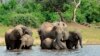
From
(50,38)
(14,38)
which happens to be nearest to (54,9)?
(14,38)

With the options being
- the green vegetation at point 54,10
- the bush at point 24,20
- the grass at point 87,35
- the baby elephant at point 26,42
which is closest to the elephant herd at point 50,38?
the baby elephant at point 26,42

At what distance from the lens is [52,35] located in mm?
35375

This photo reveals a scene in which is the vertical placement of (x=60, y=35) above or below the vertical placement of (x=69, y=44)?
above

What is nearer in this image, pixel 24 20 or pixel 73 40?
pixel 73 40

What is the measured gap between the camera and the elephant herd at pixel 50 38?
1359 inches

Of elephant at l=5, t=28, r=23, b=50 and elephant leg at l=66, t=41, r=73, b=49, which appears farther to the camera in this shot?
elephant at l=5, t=28, r=23, b=50

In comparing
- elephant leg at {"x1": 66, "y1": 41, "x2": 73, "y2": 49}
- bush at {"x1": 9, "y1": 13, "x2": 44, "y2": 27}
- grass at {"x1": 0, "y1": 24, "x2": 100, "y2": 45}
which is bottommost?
grass at {"x1": 0, "y1": 24, "x2": 100, "y2": 45}

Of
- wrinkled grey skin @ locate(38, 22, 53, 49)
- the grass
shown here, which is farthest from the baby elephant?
the grass

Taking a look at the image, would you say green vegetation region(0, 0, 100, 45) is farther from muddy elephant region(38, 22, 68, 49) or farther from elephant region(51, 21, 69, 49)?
elephant region(51, 21, 69, 49)

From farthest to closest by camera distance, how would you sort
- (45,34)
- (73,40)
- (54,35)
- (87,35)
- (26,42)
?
(87,35), (45,34), (26,42), (73,40), (54,35)

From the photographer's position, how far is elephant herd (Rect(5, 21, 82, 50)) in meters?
34.5

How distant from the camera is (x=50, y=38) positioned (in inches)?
1401

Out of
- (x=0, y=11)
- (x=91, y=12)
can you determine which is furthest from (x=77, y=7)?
(x=0, y=11)

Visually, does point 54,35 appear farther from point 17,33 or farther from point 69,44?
point 17,33
